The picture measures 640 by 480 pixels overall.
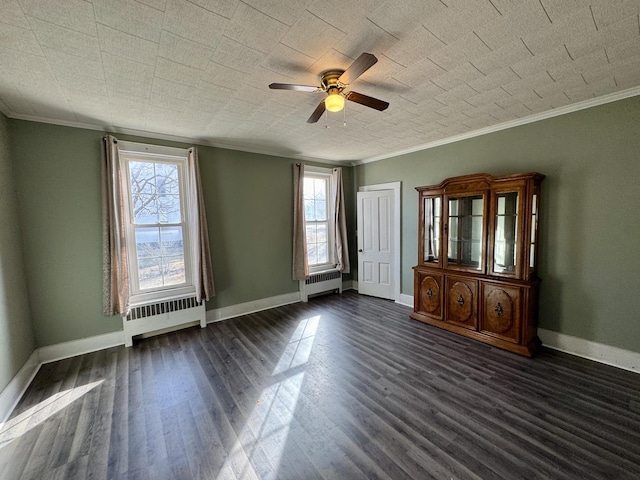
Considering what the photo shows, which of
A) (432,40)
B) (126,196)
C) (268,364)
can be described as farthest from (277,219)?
(432,40)

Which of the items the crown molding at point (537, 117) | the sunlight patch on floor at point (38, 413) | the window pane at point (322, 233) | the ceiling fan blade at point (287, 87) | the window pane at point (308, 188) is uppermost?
the crown molding at point (537, 117)

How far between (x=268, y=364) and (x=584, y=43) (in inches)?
143

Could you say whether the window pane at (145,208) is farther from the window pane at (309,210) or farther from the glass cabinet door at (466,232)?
the glass cabinet door at (466,232)

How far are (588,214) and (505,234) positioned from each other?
Answer: 0.73 m

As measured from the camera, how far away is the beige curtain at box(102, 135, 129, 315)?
9.62 feet

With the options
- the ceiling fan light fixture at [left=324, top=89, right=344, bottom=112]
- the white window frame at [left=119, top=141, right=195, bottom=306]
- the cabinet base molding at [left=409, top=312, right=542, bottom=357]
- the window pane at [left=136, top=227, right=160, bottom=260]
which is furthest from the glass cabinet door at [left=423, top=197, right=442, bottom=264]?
the window pane at [left=136, top=227, right=160, bottom=260]

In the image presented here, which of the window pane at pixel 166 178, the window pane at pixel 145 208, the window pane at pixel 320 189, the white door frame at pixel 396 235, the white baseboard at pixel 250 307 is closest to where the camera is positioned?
the window pane at pixel 145 208

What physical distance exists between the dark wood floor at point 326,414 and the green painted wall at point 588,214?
488mm

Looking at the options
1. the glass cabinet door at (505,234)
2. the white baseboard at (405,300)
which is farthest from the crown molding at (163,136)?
the glass cabinet door at (505,234)

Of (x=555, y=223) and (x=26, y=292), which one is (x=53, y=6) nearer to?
(x=26, y=292)

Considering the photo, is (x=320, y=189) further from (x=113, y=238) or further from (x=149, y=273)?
(x=113, y=238)

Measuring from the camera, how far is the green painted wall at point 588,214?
245 centimetres

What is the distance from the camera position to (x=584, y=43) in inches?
66.4

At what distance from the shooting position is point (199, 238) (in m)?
3.52
